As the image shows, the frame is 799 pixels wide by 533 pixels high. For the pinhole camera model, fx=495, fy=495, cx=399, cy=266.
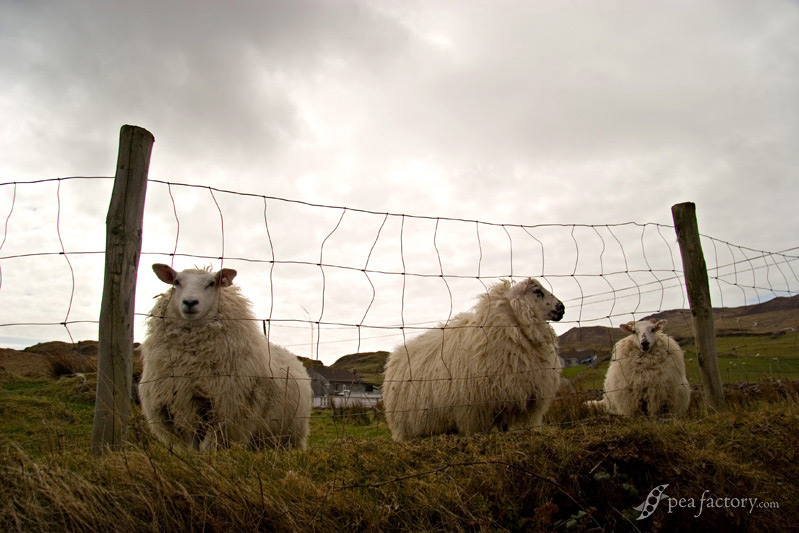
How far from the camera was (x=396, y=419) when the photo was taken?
21.0ft

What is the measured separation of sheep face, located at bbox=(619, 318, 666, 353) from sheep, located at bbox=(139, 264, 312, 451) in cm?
554

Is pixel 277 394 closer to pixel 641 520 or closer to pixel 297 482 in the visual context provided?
pixel 297 482

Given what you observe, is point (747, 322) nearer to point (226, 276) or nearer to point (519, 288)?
point (519, 288)

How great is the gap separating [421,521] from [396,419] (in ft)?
12.6

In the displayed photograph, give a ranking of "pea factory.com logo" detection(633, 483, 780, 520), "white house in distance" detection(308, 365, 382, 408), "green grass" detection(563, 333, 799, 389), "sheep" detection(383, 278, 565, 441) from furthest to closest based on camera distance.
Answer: "green grass" detection(563, 333, 799, 389)
"sheep" detection(383, 278, 565, 441)
"white house in distance" detection(308, 365, 382, 408)
"pea factory.com logo" detection(633, 483, 780, 520)

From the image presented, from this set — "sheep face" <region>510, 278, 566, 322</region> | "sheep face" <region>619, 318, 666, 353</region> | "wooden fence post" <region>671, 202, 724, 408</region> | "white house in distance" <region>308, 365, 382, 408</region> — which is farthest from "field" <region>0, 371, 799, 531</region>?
"sheep face" <region>619, 318, 666, 353</region>

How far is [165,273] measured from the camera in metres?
4.95

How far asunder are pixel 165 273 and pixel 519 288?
4.19m

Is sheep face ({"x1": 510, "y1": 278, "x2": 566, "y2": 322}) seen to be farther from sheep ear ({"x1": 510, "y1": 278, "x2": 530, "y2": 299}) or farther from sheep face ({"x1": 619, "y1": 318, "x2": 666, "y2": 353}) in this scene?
sheep face ({"x1": 619, "y1": 318, "x2": 666, "y2": 353})

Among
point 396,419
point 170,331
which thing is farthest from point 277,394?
point 396,419

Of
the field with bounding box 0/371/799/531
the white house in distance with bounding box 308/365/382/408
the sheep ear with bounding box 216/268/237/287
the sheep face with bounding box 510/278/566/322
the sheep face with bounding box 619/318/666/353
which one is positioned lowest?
the field with bounding box 0/371/799/531

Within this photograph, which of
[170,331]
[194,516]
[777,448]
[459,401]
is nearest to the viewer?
[194,516]

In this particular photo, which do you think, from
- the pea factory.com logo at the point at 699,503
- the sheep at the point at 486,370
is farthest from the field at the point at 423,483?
the sheep at the point at 486,370

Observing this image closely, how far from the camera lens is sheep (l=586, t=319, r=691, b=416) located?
7.46 m
